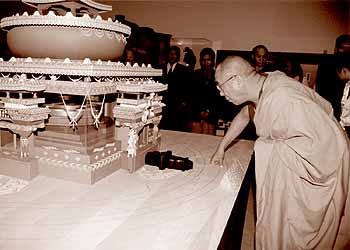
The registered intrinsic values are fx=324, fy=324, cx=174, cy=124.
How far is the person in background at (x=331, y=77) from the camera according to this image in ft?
16.6

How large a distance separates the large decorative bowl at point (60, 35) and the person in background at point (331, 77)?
172 inches

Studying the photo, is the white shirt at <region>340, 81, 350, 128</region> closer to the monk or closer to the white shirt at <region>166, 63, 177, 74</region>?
the monk

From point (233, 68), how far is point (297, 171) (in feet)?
1.85

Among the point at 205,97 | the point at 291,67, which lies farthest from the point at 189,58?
the point at 291,67

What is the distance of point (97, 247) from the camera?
1.00 meters

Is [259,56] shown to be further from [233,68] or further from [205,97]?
[233,68]

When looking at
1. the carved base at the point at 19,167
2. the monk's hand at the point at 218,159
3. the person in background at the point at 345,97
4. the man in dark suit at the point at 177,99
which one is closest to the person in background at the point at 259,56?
the man in dark suit at the point at 177,99

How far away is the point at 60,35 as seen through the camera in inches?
62.6

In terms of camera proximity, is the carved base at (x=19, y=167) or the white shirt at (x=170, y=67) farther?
the white shirt at (x=170, y=67)

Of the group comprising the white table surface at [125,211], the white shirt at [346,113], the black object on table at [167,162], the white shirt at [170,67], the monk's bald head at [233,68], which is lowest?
the white table surface at [125,211]

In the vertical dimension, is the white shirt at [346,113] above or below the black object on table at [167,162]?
above

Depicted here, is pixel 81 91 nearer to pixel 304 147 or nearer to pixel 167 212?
pixel 167 212

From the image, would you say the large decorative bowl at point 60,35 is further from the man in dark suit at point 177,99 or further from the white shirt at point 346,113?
the man in dark suit at point 177,99

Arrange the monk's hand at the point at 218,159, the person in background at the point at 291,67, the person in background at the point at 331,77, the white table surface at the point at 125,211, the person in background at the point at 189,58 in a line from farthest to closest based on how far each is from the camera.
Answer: the person in background at the point at 189,58, the person in background at the point at 291,67, the person in background at the point at 331,77, the monk's hand at the point at 218,159, the white table surface at the point at 125,211
